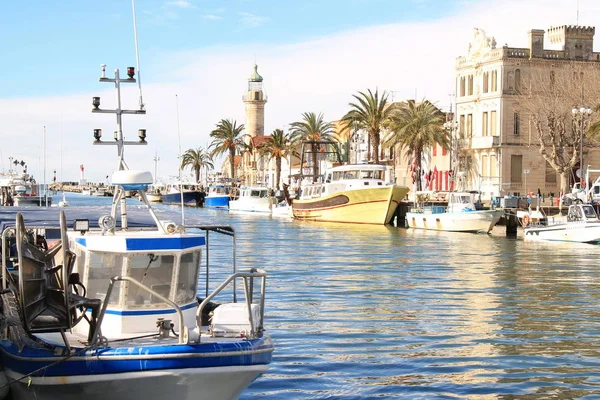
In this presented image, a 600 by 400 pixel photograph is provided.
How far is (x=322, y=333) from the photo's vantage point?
25.2m

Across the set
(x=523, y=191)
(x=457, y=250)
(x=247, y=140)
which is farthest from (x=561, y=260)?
(x=247, y=140)

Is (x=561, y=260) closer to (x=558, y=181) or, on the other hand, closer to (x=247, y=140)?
(x=558, y=181)

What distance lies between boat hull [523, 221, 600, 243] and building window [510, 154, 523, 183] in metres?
33.0

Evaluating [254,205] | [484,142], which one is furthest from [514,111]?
[254,205]

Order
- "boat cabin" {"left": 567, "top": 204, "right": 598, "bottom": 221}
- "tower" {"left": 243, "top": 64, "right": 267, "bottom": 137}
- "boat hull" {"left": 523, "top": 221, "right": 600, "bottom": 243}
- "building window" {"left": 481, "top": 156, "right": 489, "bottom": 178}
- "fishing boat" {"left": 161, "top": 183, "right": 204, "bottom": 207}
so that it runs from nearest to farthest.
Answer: "boat hull" {"left": 523, "top": 221, "right": 600, "bottom": 243} → "boat cabin" {"left": 567, "top": 204, "right": 598, "bottom": 221} → "building window" {"left": 481, "top": 156, "right": 489, "bottom": 178} → "fishing boat" {"left": 161, "top": 183, "right": 204, "bottom": 207} → "tower" {"left": 243, "top": 64, "right": 267, "bottom": 137}

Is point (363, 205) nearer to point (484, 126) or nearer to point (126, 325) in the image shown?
point (484, 126)

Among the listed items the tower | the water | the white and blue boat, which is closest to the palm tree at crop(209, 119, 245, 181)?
the white and blue boat

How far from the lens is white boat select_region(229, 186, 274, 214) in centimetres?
11256

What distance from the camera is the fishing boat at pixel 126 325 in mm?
14945

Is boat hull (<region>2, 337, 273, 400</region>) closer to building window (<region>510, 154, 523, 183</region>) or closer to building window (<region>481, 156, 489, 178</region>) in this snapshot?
building window (<region>510, 154, 523, 183</region>)

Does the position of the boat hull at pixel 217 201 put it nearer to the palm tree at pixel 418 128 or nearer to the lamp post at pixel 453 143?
the lamp post at pixel 453 143

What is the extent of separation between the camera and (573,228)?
57250mm

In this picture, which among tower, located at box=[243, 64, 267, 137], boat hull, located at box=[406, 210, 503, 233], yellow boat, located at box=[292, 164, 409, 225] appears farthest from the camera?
tower, located at box=[243, 64, 267, 137]

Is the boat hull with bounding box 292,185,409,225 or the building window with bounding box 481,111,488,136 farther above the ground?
A: the building window with bounding box 481,111,488,136
